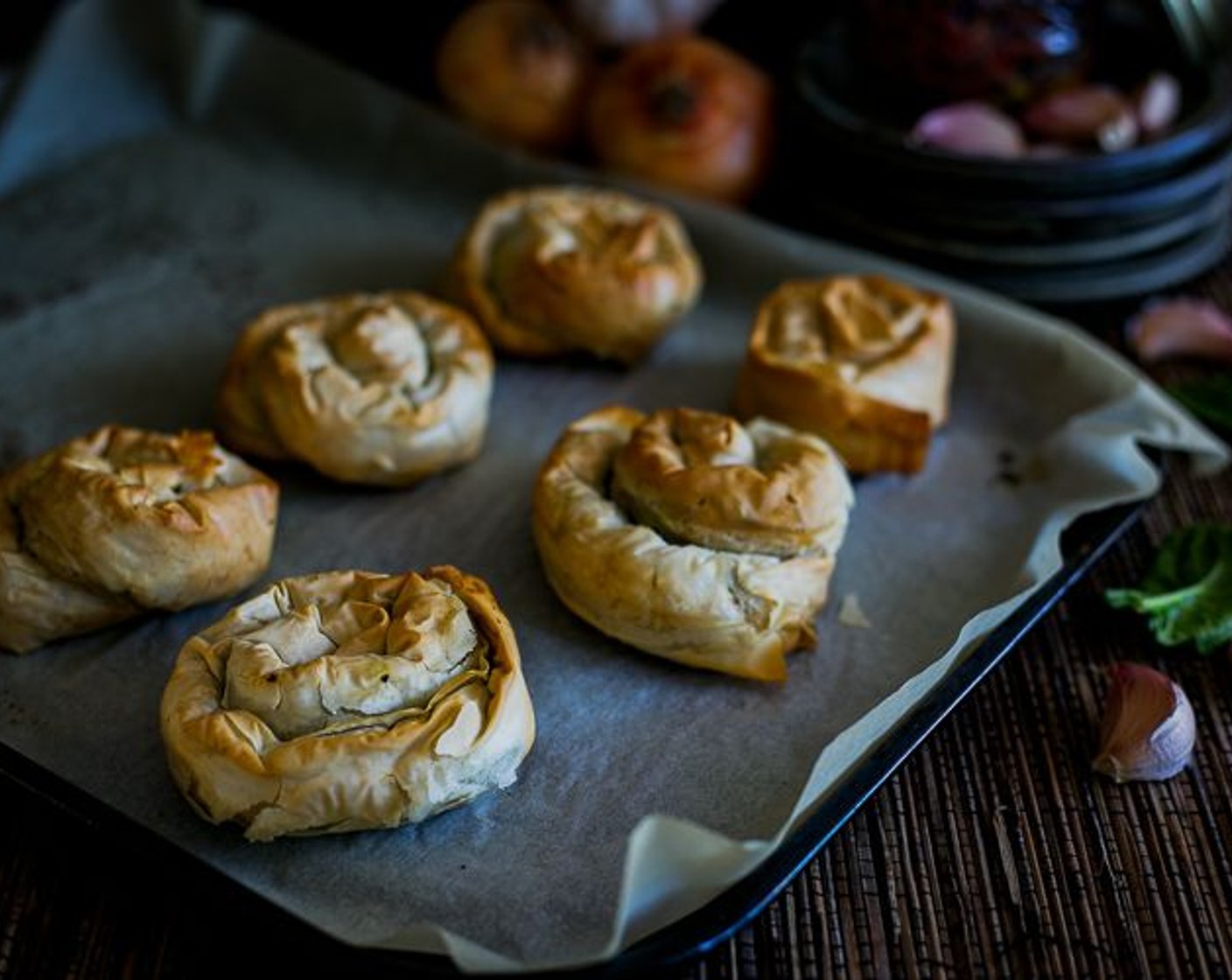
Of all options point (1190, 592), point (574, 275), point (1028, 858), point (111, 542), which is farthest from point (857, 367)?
point (111, 542)

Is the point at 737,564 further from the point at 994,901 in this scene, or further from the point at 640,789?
the point at 994,901

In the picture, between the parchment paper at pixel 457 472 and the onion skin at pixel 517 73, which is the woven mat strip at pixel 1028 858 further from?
the onion skin at pixel 517 73

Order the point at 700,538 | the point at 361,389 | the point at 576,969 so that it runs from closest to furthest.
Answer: the point at 576,969, the point at 700,538, the point at 361,389

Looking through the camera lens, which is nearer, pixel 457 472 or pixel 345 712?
pixel 345 712

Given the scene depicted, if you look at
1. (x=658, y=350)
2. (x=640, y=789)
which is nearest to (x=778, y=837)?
(x=640, y=789)

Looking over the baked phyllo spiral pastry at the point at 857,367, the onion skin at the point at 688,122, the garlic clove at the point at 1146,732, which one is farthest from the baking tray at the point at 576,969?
the onion skin at the point at 688,122

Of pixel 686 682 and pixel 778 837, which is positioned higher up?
pixel 778 837

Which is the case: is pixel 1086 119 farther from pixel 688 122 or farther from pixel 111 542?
pixel 111 542

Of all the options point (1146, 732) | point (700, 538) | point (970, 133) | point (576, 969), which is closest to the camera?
point (576, 969)
